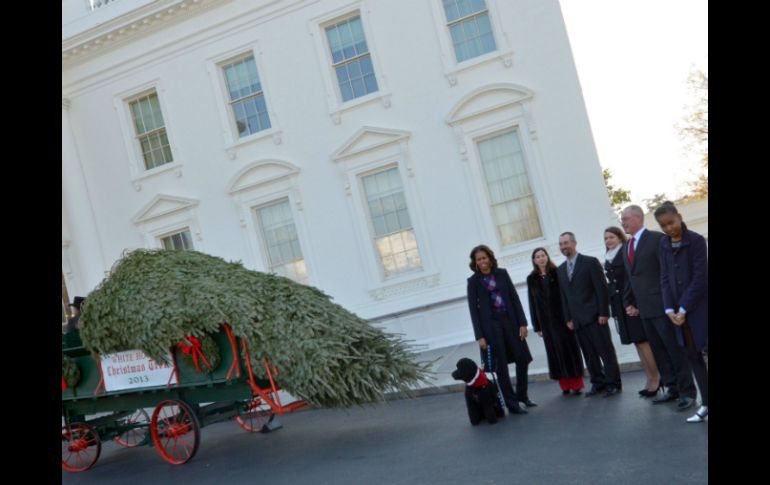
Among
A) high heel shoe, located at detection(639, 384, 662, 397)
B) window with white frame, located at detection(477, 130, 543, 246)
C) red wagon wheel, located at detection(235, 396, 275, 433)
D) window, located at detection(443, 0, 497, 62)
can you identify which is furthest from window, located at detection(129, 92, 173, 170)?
high heel shoe, located at detection(639, 384, 662, 397)

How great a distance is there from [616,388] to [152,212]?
44.1 feet

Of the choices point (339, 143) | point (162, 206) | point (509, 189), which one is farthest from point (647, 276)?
point (162, 206)

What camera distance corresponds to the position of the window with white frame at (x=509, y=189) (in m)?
15.5

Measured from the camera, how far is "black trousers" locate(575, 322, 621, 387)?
8.31 metres

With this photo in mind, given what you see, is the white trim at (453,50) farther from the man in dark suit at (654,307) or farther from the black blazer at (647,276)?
the black blazer at (647,276)

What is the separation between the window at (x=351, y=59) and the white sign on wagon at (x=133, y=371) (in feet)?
31.1

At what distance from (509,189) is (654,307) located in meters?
8.53

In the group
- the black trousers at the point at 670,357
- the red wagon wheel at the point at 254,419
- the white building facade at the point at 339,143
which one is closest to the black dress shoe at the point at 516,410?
the black trousers at the point at 670,357

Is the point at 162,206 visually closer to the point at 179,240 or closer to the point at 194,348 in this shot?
the point at 179,240

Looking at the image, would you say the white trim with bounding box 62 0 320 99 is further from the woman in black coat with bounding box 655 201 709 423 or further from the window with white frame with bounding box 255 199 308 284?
the woman in black coat with bounding box 655 201 709 423
